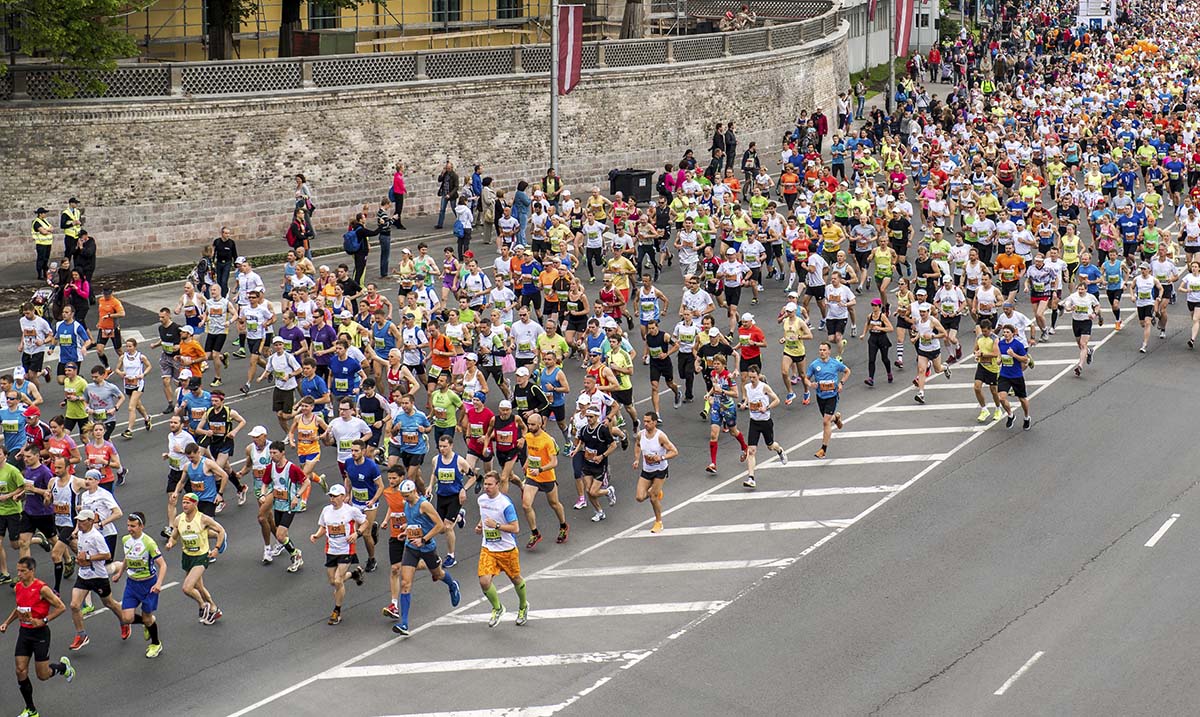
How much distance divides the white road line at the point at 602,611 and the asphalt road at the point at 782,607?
0.04 metres

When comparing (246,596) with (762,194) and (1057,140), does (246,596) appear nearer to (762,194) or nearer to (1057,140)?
(762,194)

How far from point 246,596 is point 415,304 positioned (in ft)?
26.1

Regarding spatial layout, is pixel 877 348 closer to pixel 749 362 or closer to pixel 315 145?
pixel 749 362

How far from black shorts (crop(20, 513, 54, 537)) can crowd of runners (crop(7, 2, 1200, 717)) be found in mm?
42

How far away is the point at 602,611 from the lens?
19.2 m

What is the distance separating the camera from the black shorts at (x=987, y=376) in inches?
1029

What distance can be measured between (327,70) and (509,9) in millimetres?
17605

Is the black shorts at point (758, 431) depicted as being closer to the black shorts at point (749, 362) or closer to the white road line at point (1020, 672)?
the black shorts at point (749, 362)

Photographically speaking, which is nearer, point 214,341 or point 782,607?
point 782,607

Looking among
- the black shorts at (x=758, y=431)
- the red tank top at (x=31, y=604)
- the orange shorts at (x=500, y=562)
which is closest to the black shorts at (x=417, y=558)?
the orange shorts at (x=500, y=562)

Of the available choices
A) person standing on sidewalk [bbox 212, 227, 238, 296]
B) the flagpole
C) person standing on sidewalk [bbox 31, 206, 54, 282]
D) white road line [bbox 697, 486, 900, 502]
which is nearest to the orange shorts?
white road line [bbox 697, 486, 900, 502]

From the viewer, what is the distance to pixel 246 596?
64.3ft

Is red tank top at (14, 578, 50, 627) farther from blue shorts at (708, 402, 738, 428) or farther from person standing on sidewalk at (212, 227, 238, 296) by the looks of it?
person standing on sidewalk at (212, 227, 238, 296)

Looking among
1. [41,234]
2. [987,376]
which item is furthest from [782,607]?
[41,234]
